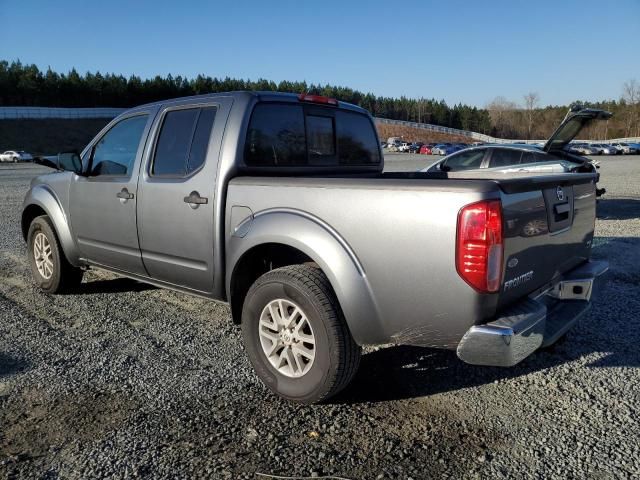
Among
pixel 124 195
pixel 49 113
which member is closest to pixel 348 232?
pixel 124 195

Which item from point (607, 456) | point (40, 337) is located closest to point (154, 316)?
point (40, 337)

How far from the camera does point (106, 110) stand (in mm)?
77250

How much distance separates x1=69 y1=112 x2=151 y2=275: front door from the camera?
4410mm

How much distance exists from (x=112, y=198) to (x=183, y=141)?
0.96m

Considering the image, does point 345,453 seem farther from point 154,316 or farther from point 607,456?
point 154,316

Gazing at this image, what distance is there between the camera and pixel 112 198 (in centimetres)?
455

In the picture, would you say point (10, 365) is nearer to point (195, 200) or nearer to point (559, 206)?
point (195, 200)

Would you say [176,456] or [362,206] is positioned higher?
[362,206]

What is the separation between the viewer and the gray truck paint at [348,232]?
2709mm

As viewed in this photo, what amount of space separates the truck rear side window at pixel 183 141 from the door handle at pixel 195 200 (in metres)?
0.21

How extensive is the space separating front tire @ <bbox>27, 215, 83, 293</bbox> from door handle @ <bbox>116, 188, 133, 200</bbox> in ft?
4.51

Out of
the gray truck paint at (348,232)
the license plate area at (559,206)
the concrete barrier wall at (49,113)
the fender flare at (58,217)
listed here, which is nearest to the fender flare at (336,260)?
the gray truck paint at (348,232)

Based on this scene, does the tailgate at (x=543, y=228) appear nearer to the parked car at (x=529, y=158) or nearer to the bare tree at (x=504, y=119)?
the parked car at (x=529, y=158)

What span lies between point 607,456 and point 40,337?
4.14m
